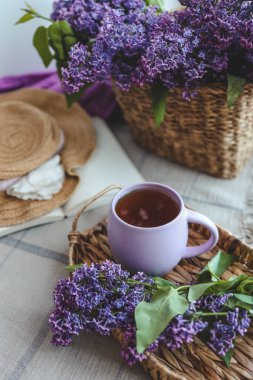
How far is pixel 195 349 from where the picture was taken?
19.4 inches

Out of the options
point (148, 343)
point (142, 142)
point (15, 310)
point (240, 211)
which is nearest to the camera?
point (148, 343)

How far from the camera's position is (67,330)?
46 centimetres

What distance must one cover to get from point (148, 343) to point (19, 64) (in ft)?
2.14

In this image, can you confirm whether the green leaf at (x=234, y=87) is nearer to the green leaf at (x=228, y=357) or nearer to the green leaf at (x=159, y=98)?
the green leaf at (x=159, y=98)

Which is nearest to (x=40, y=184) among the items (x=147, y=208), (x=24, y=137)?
(x=24, y=137)

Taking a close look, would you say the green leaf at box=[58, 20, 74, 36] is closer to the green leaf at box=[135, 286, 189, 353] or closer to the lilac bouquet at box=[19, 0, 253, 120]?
the lilac bouquet at box=[19, 0, 253, 120]

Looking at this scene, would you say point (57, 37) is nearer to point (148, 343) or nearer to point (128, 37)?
point (128, 37)

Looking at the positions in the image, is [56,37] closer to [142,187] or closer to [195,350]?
[142,187]

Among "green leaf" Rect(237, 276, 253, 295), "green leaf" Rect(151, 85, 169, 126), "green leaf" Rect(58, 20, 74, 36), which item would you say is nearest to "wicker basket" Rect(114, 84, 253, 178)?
"green leaf" Rect(151, 85, 169, 126)

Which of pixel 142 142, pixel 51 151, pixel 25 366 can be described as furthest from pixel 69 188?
pixel 25 366

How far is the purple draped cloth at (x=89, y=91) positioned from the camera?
33.9 inches

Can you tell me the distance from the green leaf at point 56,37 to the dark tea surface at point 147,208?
237 millimetres

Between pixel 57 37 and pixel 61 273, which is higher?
pixel 57 37

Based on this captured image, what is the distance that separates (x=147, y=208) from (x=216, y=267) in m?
0.11
